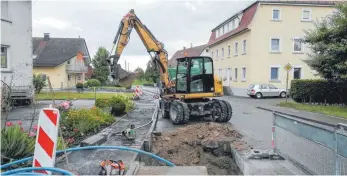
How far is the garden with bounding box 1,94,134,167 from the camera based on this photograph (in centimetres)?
512

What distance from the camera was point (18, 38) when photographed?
1816cm

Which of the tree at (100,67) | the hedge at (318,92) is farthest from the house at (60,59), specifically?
the hedge at (318,92)

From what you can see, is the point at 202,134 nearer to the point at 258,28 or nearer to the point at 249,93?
the point at 249,93

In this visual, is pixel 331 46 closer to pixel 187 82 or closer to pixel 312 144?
pixel 187 82

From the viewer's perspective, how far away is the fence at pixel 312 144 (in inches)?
170

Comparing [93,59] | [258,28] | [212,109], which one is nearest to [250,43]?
[258,28]

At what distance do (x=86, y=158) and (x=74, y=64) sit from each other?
4722 centimetres

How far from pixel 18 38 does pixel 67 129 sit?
12398mm

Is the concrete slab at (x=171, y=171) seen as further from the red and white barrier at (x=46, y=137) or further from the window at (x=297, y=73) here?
the window at (x=297, y=73)

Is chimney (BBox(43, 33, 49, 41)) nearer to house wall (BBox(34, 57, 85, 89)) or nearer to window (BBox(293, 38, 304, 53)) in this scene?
house wall (BBox(34, 57, 85, 89))

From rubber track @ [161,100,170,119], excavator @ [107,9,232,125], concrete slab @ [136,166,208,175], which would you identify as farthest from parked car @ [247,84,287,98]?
concrete slab @ [136,166,208,175]

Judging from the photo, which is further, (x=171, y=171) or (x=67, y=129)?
(x=67, y=129)

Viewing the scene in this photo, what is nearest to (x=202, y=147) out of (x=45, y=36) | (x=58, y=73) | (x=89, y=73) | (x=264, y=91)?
(x=264, y=91)

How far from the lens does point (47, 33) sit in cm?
5291
